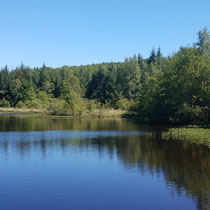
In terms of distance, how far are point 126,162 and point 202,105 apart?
27506 millimetres

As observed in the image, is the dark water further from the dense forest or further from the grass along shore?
the dense forest

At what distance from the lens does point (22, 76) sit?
13775 centimetres

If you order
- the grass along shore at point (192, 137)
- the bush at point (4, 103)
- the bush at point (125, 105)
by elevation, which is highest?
the bush at point (4, 103)

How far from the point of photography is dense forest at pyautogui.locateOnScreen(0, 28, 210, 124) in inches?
1861

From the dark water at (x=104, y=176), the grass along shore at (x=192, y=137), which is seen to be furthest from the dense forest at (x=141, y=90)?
the dark water at (x=104, y=176)

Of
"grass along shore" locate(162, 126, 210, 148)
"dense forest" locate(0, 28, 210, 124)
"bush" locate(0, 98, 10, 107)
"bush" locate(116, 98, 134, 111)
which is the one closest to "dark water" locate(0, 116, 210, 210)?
"grass along shore" locate(162, 126, 210, 148)

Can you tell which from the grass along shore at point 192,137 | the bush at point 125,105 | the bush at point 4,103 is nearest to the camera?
the grass along shore at point 192,137

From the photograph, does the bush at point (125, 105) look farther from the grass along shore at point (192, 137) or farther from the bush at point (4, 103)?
the bush at point (4, 103)

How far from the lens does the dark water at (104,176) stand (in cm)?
1521

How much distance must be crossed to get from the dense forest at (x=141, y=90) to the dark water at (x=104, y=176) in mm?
17965

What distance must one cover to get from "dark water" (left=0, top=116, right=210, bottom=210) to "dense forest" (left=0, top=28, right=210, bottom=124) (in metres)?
18.0

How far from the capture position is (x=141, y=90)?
75438 mm

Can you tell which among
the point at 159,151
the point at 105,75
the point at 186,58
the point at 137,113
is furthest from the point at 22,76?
the point at 159,151

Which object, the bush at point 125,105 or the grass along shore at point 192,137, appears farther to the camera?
the bush at point 125,105
